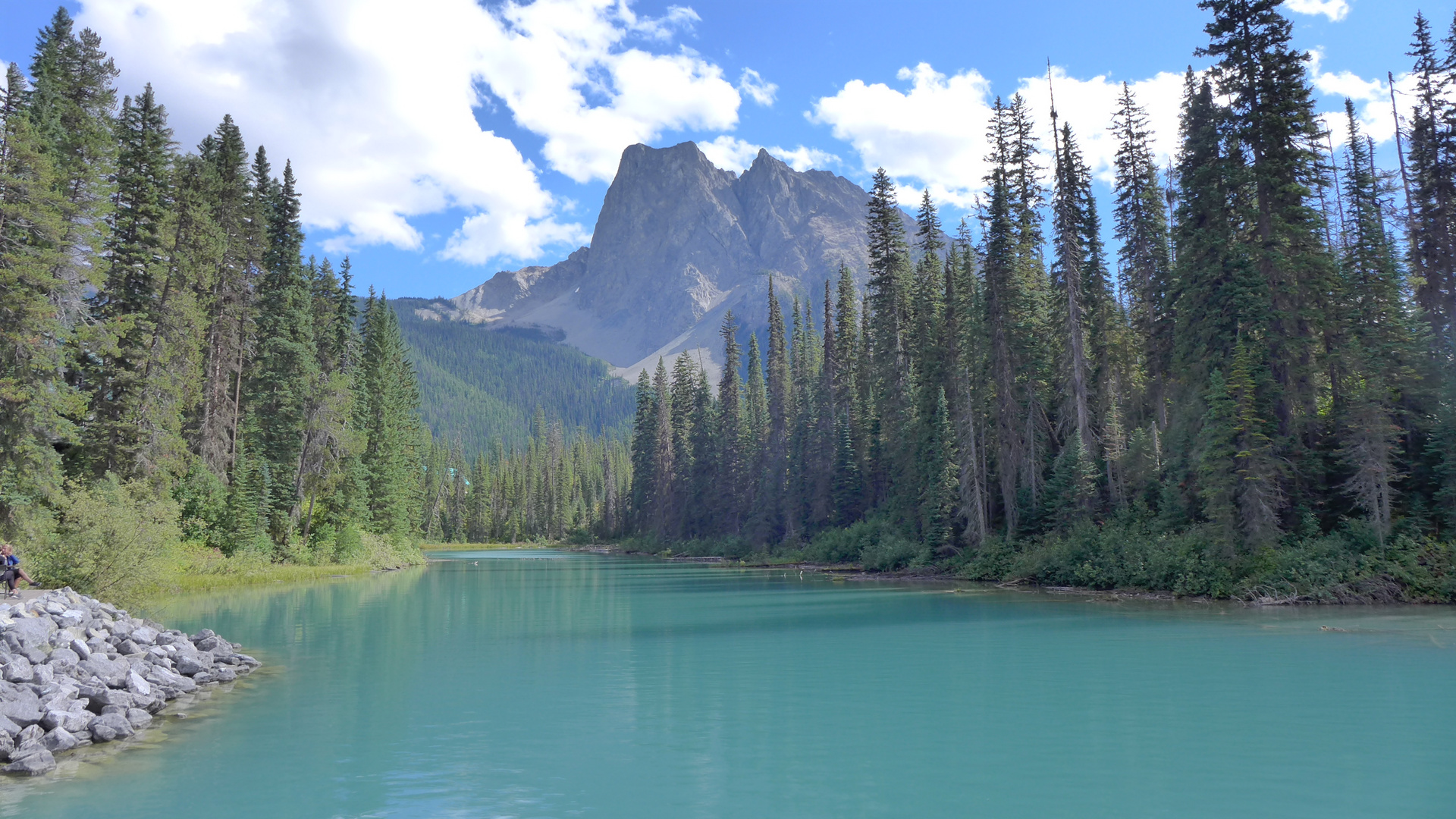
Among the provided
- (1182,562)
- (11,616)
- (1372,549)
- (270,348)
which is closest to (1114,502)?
(1182,562)

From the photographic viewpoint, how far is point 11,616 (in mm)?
16203

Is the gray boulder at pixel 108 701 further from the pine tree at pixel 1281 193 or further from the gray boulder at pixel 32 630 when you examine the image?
the pine tree at pixel 1281 193

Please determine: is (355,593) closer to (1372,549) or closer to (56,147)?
(56,147)

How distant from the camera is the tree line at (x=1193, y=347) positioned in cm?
3017

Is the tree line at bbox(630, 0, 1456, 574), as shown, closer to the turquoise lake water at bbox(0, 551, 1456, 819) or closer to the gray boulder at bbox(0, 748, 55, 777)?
the turquoise lake water at bbox(0, 551, 1456, 819)

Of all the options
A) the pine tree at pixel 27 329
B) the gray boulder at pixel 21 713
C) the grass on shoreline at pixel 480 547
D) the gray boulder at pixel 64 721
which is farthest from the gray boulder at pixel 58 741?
the grass on shoreline at pixel 480 547

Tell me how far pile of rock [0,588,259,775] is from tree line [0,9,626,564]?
6752mm

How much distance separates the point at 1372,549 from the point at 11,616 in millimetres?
35185

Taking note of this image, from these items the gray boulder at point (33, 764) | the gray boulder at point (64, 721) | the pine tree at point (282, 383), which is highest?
the pine tree at point (282, 383)

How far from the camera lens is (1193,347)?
34.5 metres

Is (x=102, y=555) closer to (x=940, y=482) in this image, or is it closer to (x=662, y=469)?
(x=940, y=482)

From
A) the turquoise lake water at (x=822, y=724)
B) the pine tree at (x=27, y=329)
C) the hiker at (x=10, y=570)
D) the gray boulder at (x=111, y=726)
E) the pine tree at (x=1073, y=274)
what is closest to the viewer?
the turquoise lake water at (x=822, y=724)

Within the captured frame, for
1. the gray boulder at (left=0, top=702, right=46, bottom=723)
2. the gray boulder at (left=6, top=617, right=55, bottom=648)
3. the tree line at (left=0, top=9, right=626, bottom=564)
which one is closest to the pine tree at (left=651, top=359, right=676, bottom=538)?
the tree line at (left=0, top=9, right=626, bottom=564)

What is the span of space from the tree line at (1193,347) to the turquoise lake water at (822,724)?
5.94 metres
